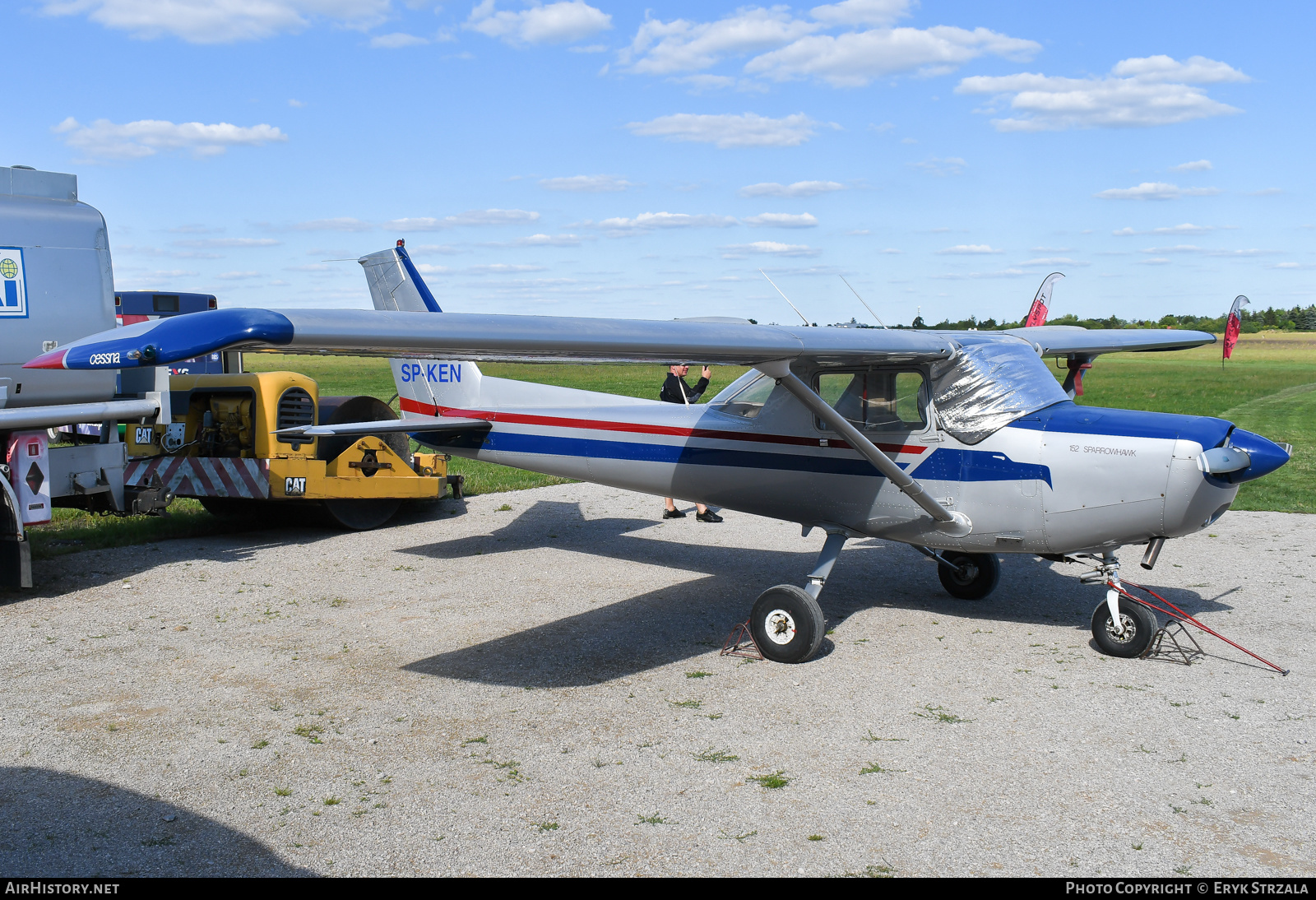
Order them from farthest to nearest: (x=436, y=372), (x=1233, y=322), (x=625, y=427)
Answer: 1. (x=1233, y=322)
2. (x=436, y=372)
3. (x=625, y=427)

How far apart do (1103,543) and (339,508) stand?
789cm

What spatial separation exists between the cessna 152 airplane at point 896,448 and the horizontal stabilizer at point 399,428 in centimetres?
134

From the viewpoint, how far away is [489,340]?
4711 mm

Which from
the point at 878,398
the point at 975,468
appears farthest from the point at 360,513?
the point at 975,468

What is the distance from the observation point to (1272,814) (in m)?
4.28

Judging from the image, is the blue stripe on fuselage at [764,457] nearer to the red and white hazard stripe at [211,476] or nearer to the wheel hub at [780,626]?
the wheel hub at [780,626]

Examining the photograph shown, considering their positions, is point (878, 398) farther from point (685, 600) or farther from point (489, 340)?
point (489, 340)

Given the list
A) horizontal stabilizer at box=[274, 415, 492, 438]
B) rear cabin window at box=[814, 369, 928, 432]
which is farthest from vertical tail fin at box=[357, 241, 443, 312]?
rear cabin window at box=[814, 369, 928, 432]

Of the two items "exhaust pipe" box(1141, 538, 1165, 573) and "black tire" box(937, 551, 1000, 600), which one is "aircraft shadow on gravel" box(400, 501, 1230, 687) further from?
"exhaust pipe" box(1141, 538, 1165, 573)

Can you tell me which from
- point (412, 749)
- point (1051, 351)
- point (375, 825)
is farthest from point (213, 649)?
point (1051, 351)

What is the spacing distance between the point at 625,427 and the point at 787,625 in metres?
2.59

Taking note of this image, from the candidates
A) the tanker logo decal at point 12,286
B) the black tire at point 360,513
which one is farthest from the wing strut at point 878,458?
the black tire at point 360,513

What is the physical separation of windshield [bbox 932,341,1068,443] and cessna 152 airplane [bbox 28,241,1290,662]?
0.5 inches

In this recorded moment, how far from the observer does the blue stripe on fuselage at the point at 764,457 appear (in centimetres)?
670
